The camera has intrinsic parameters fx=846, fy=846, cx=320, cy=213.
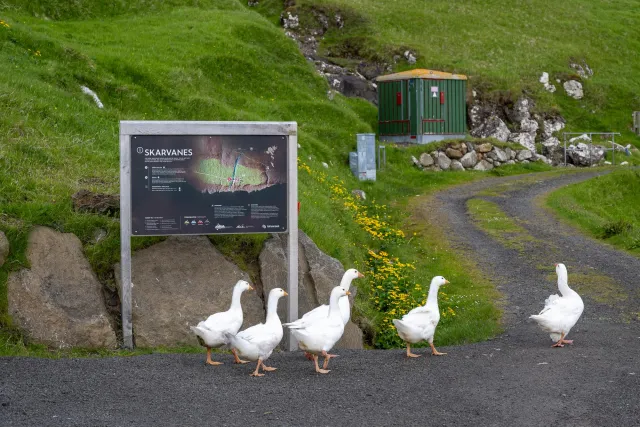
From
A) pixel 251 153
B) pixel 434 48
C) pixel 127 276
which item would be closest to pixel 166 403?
pixel 127 276

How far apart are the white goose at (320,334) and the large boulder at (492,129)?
34.7m

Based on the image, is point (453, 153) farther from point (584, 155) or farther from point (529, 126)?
point (529, 126)

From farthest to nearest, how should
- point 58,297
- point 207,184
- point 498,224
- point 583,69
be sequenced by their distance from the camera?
1. point 583,69
2. point 498,224
3. point 207,184
4. point 58,297

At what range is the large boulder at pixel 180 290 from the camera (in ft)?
40.3

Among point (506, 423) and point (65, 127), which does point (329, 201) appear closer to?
point (65, 127)

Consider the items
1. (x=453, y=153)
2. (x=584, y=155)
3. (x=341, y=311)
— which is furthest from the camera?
(x=584, y=155)

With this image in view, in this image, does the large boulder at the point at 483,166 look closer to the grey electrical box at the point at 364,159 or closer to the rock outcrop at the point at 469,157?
the rock outcrop at the point at 469,157

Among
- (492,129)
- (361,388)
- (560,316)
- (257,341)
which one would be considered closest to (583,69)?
(492,129)

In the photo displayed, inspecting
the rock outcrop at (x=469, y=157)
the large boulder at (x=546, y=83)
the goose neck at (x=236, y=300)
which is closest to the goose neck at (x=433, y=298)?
the goose neck at (x=236, y=300)

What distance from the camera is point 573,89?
54.8m

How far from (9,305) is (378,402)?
5.55 metres

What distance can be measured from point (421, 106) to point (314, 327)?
29657mm

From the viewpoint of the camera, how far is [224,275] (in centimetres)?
1305

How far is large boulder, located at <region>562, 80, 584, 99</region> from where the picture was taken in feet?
178
